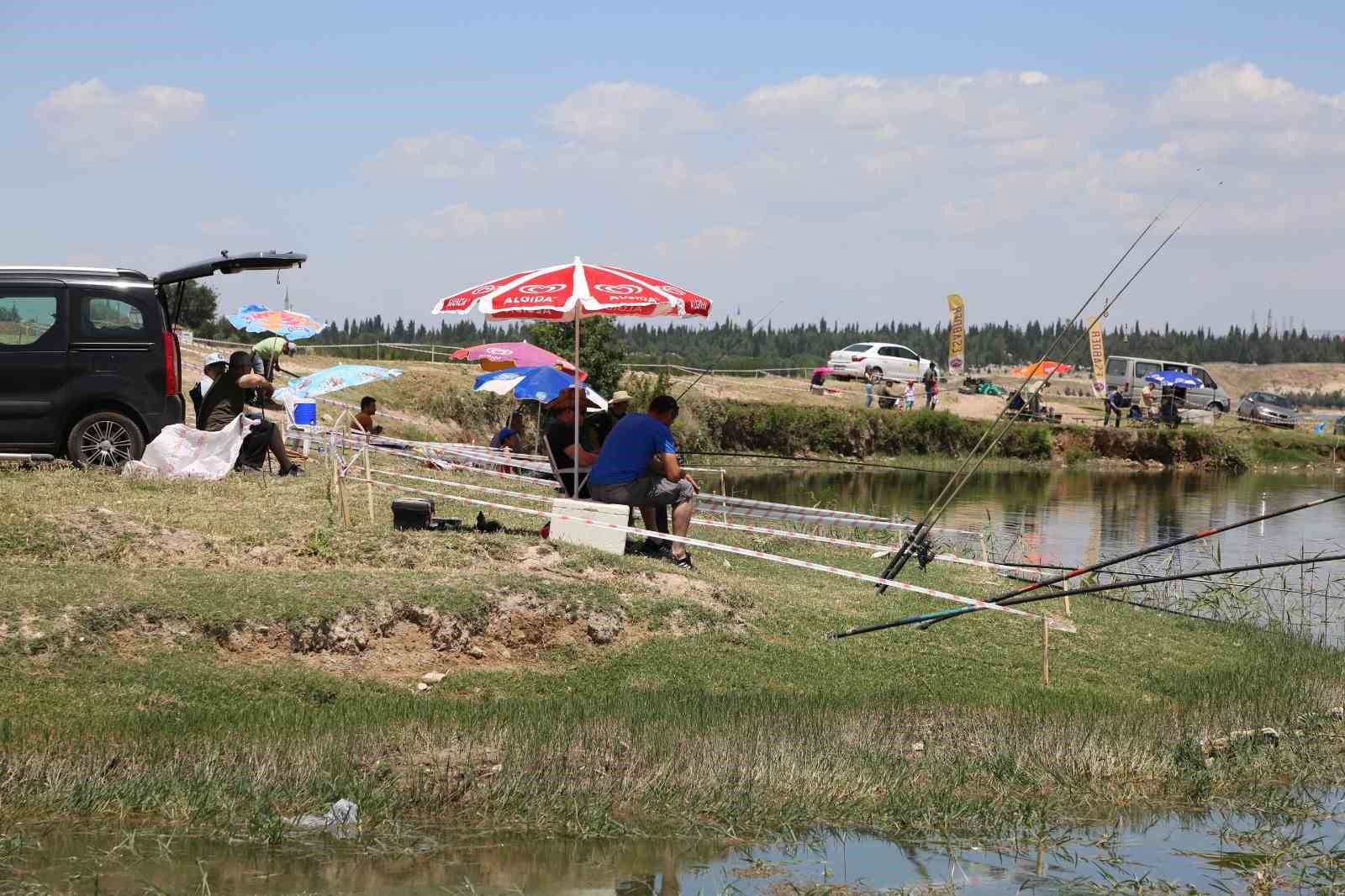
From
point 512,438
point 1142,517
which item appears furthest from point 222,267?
point 1142,517

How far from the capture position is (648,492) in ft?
42.6

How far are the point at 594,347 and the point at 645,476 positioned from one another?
27990 mm

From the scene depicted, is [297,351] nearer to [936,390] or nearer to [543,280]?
[936,390]

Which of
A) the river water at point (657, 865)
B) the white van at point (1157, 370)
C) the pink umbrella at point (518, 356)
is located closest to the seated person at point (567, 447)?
the pink umbrella at point (518, 356)

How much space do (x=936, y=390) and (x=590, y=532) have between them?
3820 centimetres

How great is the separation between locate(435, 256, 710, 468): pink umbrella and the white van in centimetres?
4289

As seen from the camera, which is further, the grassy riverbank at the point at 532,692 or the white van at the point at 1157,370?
the white van at the point at 1157,370

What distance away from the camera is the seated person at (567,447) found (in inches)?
587

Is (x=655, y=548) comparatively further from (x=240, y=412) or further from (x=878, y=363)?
(x=878, y=363)

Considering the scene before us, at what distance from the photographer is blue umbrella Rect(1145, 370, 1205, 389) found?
52344 mm

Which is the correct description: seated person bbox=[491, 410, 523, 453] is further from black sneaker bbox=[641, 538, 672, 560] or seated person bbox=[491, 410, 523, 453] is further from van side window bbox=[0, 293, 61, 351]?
black sneaker bbox=[641, 538, 672, 560]

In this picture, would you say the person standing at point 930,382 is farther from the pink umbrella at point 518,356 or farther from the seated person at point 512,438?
the seated person at point 512,438

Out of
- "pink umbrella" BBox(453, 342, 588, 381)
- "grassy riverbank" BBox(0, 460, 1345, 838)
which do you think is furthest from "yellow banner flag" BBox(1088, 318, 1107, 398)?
"grassy riverbank" BBox(0, 460, 1345, 838)

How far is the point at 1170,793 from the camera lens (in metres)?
8.79
